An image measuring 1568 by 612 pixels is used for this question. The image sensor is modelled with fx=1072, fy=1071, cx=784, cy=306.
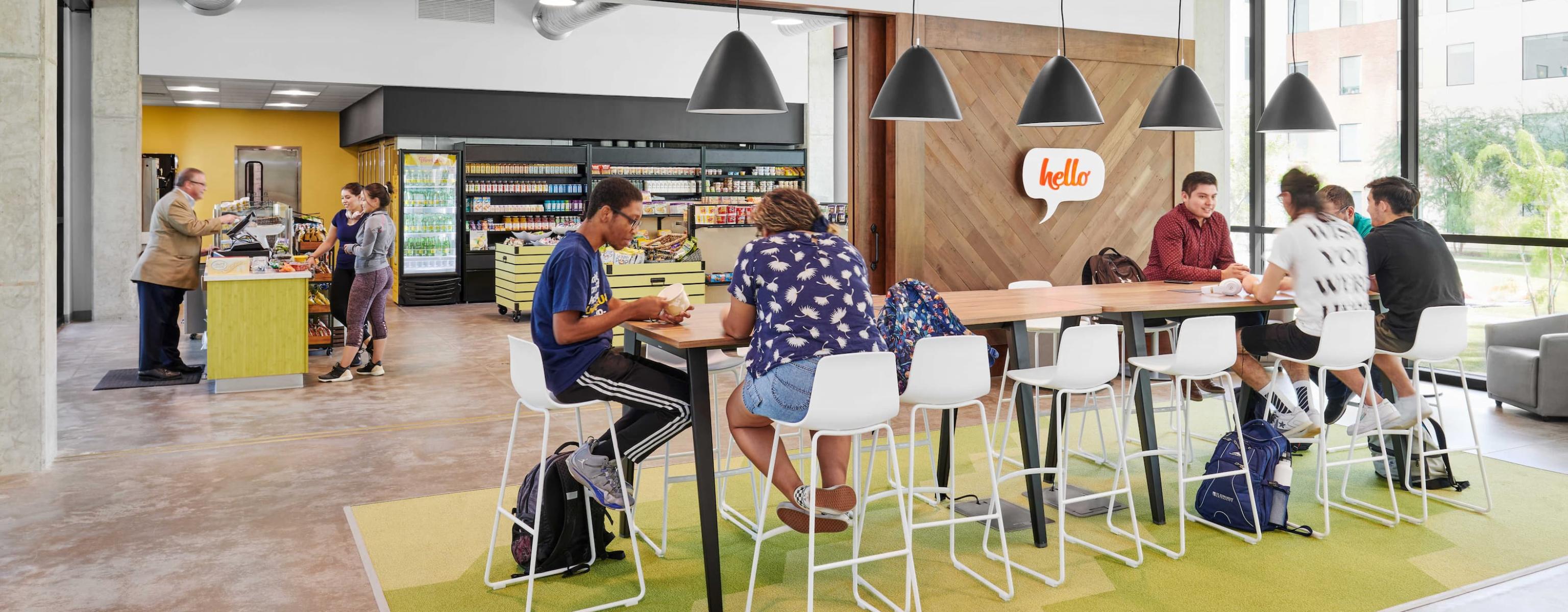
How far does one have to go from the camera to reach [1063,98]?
17.1 feet

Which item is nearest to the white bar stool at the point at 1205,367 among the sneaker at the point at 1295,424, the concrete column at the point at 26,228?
the sneaker at the point at 1295,424

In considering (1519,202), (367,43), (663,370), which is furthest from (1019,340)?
(367,43)

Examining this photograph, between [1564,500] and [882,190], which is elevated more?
[882,190]

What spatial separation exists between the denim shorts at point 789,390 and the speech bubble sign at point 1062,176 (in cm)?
469

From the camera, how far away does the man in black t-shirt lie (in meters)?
4.57

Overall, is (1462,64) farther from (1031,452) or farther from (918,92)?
(1031,452)

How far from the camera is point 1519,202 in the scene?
7242 millimetres

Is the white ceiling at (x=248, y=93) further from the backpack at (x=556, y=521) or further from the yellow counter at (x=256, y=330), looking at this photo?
the backpack at (x=556, y=521)

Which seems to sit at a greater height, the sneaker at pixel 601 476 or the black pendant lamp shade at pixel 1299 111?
the black pendant lamp shade at pixel 1299 111

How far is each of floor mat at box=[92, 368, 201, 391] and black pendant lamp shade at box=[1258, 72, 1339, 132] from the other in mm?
7170

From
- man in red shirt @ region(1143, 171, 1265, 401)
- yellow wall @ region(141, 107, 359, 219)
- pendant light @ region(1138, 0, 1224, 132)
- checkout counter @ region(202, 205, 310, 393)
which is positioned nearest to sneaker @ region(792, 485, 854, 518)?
man in red shirt @ region(1143, 171, 1265, 401)

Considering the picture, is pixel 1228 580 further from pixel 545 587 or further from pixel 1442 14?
pixel 1442 14

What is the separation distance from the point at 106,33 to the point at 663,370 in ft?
33.4

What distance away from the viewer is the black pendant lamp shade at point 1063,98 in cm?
522
